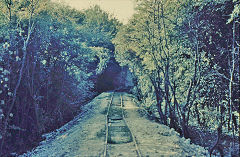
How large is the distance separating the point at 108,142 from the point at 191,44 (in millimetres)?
7255

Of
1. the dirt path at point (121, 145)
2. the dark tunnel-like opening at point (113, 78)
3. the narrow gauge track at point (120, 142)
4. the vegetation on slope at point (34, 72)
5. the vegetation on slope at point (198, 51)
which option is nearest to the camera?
the narrow gauge track at point (120, 142)

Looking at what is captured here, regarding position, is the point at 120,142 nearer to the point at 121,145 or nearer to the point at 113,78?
the point at 121,145

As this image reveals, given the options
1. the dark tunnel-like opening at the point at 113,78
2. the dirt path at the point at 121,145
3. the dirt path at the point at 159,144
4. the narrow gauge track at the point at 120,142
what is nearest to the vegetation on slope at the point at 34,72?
the dirt path at the point at 121,145

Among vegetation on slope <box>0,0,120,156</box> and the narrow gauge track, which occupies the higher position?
vegetation on slope <box>0,0,120,156</box>

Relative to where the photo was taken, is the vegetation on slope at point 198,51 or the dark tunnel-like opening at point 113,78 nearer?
the vegetation on slope at point 198,51

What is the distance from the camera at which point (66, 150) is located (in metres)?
8.45

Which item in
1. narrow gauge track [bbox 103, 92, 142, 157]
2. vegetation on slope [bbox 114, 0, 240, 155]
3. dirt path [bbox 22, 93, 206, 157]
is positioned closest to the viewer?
narrow gauge track [bbox 103, 92, 142, 157]

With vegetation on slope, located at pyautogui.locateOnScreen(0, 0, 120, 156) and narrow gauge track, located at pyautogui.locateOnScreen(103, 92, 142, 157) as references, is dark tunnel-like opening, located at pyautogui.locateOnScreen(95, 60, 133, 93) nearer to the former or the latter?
vegetation on slope, located at pyautogui.locateOnScreen(0, 0, 120, 156)

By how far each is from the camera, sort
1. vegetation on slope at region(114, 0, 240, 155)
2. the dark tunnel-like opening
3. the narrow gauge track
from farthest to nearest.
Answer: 1. the dark tunnel-like opening
2. vegetation on slope at region(114, 0, 240, 155)
3. the narrow gauge track

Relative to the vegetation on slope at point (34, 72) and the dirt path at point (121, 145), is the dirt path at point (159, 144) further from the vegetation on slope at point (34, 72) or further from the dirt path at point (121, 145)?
the vegetation on slope at point (34, 72)

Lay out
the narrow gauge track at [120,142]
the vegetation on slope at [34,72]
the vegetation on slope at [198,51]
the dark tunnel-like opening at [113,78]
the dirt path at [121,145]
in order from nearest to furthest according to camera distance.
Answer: the narrow gauge track at [120,142] → the dirt path at [121,145] → the vegetation on slope at [34,72] → the vegetation on slope at [198,51] → the dark tunnel-like opening at [113,78]

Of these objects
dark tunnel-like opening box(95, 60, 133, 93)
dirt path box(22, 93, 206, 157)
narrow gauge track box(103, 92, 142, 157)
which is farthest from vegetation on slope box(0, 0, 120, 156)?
dark tunnel-like opening box(95, 60, 133, 93)

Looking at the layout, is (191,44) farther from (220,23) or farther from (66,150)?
(66,150)

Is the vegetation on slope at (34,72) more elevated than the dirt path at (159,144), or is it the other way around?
the vegetation on slope at (34,72)
